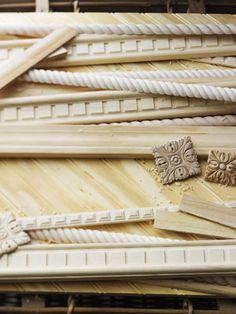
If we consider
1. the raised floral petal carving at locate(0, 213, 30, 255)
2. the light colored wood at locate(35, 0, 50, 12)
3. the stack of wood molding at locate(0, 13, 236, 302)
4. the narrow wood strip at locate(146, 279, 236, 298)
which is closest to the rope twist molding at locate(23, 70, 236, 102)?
the stack of wood molding at locate(0, 13, 236, 302)

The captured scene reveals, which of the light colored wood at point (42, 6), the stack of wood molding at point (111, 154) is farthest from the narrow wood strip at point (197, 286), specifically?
the light colored wood at point (42, 6)

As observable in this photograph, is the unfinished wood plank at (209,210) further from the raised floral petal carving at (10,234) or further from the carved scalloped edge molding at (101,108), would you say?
the raised floral petal carving at (10,234)

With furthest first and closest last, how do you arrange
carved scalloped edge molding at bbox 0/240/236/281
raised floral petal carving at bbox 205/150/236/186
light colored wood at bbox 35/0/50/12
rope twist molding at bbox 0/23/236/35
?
light colored wood at bbox 35/0/50/12
rope twist molding at bbox 0/23/236/35
raised floral petal carving at bbox 205/150/236/186
carved scalloped edge molding at bbox 0/240/236/281

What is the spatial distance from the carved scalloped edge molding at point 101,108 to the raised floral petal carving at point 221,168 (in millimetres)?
163

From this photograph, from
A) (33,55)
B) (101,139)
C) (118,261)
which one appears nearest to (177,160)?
(101,139)

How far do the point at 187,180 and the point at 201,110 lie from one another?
24 centimetres

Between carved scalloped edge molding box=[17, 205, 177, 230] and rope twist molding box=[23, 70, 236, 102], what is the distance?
39 cm

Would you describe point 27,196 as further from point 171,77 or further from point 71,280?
point 171,77

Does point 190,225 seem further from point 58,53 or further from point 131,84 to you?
point 58,53

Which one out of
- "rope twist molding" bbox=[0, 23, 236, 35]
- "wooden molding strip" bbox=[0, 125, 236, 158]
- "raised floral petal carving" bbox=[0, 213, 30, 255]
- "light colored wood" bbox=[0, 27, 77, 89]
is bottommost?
"raised floral petal carving" bbox=[0, 213, 30, 255]

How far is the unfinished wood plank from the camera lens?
1.71 metres

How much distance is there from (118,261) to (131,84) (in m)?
0.58

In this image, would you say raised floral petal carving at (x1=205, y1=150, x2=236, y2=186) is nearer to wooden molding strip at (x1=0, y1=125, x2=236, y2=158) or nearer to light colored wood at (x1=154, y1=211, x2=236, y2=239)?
wooden molding strip at (x1=0, y1=125, x2=236, y2=158)

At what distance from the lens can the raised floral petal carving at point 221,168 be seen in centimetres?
176
